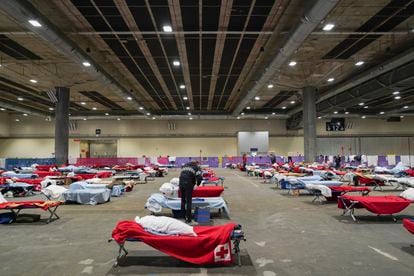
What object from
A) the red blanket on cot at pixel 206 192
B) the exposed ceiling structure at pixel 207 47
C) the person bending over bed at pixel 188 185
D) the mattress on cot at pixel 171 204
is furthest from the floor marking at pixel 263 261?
the exposed ceiling structure at pixel 207 47

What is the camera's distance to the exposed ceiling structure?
1167 cm

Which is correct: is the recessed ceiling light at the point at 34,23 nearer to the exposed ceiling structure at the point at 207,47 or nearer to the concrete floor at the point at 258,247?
the exposed ceiling structure at the point at 207,47

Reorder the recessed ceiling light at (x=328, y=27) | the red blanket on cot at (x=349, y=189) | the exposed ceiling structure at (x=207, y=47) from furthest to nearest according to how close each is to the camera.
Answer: the recessed ceiling light at (x=328, y=27) < the exposed ceiling structure at (x=207, y=47) < the red blanket on cot at (x=349, y=189)

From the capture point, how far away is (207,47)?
15.9 m

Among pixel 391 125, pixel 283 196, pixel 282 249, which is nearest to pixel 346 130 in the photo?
pixel 391 125

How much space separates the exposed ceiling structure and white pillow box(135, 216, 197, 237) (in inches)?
304

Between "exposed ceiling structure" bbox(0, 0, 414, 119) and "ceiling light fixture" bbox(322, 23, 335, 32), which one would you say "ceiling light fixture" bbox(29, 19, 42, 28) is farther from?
"ceiling light fixture" bbox(322, 23, 335, 32)

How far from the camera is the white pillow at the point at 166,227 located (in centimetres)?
533

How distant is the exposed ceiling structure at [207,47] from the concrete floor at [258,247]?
621 centimetres

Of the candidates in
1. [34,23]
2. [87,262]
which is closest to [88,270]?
[87,262]

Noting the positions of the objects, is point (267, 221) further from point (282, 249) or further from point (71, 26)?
point (71, 26)

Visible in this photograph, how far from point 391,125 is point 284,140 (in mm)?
13335

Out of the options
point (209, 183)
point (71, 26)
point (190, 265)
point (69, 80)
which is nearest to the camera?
point (190, 265)

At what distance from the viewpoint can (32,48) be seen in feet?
53.4
